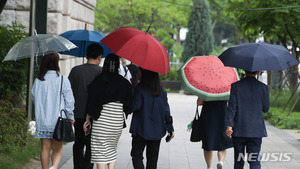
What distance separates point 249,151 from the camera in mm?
6453

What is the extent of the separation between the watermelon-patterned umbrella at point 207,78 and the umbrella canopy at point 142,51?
1168mm

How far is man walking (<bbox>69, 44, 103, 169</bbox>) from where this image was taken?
23.3 feet

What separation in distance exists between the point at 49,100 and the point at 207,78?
220 cm

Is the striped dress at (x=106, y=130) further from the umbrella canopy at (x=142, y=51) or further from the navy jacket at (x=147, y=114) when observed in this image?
the umbrella canopy at (x=142, y=51)

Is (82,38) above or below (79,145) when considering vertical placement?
above

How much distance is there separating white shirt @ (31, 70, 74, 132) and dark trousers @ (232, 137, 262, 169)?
7.09ft

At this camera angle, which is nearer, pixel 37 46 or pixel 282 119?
pixel 37 46

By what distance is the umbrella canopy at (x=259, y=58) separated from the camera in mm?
6253

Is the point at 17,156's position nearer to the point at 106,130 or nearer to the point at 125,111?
the point at 106,130

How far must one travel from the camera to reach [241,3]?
19.5 meters

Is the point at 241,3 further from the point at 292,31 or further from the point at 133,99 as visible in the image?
the point at 133,99

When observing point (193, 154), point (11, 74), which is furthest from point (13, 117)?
point (193, 154)

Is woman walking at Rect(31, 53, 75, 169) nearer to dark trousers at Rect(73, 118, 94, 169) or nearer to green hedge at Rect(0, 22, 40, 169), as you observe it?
dark trousers at Rect(73, 118, 94, 169)

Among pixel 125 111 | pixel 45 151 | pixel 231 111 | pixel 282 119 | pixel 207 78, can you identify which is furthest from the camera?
pixel 282 119
